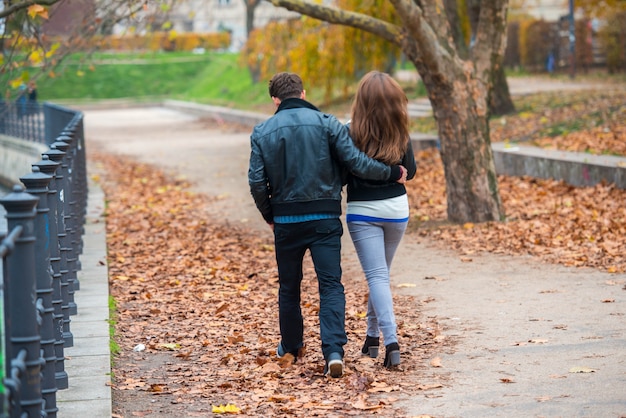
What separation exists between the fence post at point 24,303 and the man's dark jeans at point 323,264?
222 centimetres

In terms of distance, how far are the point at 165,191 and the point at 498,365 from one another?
11.6 metres

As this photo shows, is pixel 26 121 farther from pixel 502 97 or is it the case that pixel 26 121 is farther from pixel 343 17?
pixel 343 17

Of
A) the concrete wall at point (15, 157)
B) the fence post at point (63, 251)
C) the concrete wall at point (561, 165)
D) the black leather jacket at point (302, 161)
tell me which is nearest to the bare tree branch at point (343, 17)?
the concrete wall at point (561, 165)

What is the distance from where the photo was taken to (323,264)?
20.1 ft

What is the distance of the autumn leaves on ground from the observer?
19.3ft

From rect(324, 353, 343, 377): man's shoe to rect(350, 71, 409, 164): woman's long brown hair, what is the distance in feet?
3.77

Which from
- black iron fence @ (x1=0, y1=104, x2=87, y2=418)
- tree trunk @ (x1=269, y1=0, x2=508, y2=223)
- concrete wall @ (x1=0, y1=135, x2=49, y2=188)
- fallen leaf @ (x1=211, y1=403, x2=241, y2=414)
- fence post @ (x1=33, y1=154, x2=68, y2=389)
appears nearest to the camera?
black iron fence @ (x1=0, y1=104, x2=87, y2=418)

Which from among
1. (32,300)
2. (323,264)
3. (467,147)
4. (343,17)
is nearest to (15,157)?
(343,17)

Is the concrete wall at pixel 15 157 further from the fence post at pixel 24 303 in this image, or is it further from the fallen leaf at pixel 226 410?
the fence post at pixel 24 303

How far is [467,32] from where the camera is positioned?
22.6 metres

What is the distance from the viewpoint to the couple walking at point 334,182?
19.6 ft

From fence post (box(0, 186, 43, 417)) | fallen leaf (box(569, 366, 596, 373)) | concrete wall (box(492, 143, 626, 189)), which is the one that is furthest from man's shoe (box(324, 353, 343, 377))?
concrete wall (box(492, 143, 626, 189))

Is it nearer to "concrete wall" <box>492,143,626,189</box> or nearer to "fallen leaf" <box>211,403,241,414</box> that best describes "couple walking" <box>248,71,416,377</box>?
"fallen leaf" <box>211,403,241,414</box>

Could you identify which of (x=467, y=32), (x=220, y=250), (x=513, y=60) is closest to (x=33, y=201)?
(x=220, y=250)
